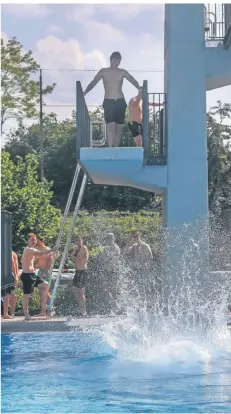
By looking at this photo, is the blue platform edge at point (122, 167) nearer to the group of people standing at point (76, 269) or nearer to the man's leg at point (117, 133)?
the man's leg at point (117, 133)

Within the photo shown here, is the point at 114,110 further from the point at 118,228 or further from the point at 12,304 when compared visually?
the point at 118,228

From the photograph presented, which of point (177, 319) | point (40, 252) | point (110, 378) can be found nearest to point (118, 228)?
point (40, 252)

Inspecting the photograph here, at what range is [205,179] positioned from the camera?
40.3 feet

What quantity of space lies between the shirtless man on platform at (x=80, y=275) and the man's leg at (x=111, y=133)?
1.86 m

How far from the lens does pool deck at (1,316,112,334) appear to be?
37.8ft

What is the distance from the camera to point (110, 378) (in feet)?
26.4

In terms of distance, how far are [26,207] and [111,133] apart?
6197 mm

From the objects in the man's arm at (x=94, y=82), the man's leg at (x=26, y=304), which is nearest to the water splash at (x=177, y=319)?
the man's leg at (x=26, y=304)

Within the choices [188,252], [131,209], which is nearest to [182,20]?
[188,252]

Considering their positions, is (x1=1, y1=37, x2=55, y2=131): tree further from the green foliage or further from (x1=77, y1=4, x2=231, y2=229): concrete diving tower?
(x1=77, y1=4, x2=231, y2=229): concrete diving tower

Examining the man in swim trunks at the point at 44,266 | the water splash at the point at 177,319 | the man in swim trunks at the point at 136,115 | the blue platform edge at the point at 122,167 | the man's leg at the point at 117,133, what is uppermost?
the man in swim trunks at the point at 136,115

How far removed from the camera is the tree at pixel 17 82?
3488cm

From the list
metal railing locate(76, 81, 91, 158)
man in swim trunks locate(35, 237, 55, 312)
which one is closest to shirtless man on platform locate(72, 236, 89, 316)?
man in swim trunks locate(35, 237, 55, 312)

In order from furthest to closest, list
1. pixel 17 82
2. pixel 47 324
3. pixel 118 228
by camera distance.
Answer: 1. pixel 17 82
2. pixel 118 228
3. pixel 47 324
